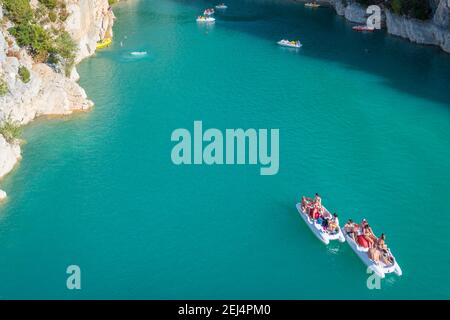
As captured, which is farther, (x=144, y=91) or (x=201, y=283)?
(x=144, y=91)

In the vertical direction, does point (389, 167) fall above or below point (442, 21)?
below

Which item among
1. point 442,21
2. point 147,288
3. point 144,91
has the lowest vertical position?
point 147,288

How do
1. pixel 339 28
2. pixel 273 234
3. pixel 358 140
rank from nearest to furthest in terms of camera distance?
pixel 273 234, pixel 358 140, pixel 339 28

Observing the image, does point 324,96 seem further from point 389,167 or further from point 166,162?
point 166,162

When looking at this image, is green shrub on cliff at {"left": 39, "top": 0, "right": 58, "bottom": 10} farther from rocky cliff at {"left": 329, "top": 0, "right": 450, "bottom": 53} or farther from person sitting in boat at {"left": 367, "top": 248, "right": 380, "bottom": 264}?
rocky cliff at {"left": 329, "top": 0, "right": 450, "bottom": 53}

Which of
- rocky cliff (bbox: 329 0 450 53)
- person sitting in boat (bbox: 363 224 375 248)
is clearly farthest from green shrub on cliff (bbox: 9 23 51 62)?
rocky cliff (bbox: 329 0 450 53)

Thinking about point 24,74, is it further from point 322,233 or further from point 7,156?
point 322,233

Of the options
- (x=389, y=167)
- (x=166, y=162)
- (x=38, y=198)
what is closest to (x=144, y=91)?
(x=166, y=162)
